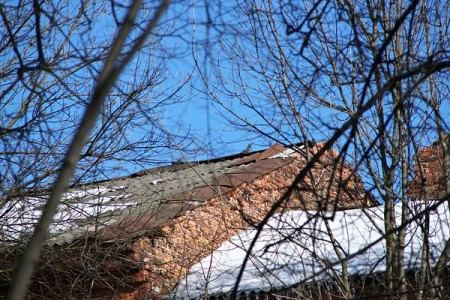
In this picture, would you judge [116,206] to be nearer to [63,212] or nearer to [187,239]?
[63,212]

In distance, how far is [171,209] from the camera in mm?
9734

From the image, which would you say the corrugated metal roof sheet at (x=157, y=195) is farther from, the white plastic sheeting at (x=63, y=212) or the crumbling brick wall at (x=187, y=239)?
the crumbling brick wall at (x=187, y=239)

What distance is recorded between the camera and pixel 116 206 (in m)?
9.19

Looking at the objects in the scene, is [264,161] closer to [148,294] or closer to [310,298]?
[148,294]

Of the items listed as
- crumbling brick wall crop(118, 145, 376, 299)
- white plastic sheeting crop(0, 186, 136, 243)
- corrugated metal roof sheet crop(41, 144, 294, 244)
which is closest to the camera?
white plastic sheeting crop(0, 186, 136, 243)

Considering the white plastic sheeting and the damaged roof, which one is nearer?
the white plastic sheeting

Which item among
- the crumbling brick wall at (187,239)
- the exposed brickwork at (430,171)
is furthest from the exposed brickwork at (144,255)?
the exposed brickwork at (430,171)

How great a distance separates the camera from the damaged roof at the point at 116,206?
8.11 m

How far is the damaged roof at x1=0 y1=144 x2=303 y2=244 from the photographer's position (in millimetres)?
8109

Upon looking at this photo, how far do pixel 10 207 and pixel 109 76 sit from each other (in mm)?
5972

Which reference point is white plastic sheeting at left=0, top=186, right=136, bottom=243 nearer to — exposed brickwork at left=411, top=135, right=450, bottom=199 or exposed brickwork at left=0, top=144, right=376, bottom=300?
exposed brickwork at left=0, top=144, right=376, bottom=300

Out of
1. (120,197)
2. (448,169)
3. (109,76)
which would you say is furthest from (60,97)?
(109,76)

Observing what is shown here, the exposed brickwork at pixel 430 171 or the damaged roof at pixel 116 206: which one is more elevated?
the damaged roof at pixel 116 206

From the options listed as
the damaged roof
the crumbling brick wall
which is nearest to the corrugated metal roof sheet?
the damaged roof
